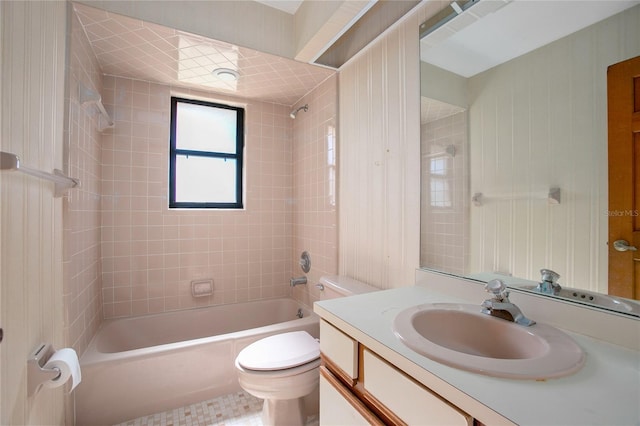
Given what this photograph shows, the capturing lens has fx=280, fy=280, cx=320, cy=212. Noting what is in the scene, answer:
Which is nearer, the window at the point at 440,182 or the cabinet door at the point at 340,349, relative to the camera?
the cabinet door at the point at 340,349

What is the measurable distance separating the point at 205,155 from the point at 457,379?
8.34 ft

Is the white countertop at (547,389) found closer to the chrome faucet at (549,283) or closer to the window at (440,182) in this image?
the chrome faucet at (549,283)

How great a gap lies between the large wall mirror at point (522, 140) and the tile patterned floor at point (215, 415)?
136cm

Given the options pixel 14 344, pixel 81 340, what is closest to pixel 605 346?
pixel 14 344

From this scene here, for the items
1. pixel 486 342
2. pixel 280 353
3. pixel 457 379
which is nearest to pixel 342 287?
pixel 280 353

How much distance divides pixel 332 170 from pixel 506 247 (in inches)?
51.8

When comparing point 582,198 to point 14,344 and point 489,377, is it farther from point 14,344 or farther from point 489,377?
point 14,344

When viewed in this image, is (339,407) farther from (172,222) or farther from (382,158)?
(172,222)

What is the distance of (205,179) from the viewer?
257 centimetres

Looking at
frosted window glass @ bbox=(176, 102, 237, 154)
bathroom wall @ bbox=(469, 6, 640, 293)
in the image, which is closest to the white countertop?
bathroom wall @ bbox=(469, 6, 640, 293)

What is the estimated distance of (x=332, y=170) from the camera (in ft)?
7.02

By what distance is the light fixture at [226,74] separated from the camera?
82.0 inches

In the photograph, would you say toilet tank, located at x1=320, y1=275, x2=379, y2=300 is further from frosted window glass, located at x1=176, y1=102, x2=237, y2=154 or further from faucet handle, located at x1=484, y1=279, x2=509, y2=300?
frosted window glass, located at x1=176, y1=102, x2=237, y2=154

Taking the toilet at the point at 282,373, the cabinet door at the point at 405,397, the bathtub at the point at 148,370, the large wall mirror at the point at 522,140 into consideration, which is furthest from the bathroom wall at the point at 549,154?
the bathtub at the point at 148,370
